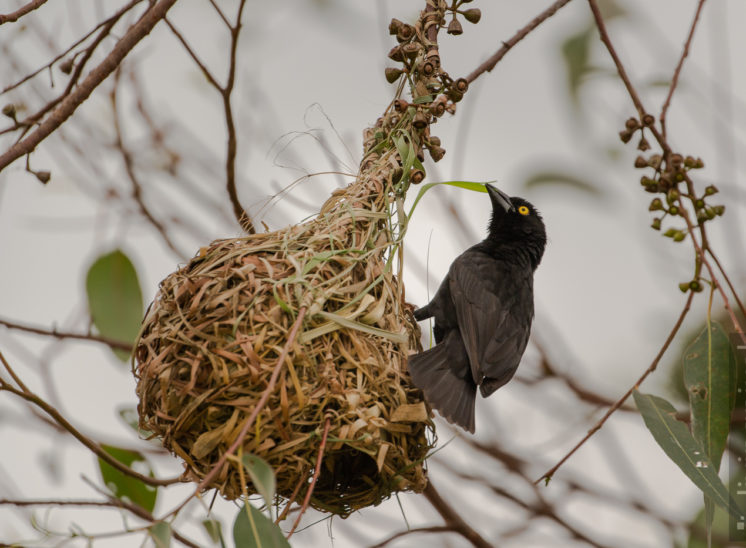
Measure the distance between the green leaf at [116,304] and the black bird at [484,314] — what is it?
1182 millimetres

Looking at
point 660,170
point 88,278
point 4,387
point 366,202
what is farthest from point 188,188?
point 660,170

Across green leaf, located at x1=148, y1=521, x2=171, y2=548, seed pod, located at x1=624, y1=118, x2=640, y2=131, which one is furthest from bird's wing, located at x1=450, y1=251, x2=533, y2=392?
green leaf, located at x1=148, y1=521, x2=171, y2=548

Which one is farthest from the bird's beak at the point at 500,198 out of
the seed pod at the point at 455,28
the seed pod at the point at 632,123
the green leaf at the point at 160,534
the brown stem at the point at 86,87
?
the green leaf at the point at 160,534

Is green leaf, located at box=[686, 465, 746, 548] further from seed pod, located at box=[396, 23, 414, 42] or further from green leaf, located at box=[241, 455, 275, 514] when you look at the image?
seed pod, located at box=[396, 23, 414, 42]

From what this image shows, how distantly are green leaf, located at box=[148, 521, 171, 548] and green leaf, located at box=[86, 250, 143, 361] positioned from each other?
180 cm

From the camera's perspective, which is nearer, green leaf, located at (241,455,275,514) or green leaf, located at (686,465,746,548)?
green leaf, located at (241,455,275,514)

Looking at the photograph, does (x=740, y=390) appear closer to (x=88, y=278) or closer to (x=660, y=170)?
(x=660, y=170)

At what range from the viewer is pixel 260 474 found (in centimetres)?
186

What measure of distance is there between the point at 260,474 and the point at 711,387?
1.55 meters

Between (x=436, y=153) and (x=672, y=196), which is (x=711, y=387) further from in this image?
(x=436, y=153)

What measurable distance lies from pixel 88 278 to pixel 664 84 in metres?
2.36

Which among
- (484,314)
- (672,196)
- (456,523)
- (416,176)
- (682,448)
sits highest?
(416,176)

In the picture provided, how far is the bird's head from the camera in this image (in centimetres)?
405

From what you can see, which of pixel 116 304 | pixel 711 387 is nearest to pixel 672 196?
pixel 711 387
